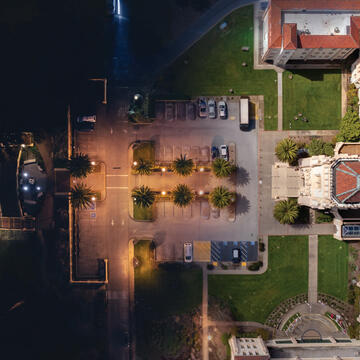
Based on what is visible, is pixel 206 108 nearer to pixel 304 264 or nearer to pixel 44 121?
pixel 44 121

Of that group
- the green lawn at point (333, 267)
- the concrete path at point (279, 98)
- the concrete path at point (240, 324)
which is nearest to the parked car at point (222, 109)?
the concrete path at point (279, 98)

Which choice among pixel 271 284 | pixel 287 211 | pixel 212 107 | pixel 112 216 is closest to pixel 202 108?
pixel 212 107

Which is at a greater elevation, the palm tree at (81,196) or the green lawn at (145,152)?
the green lawn at (145,152)

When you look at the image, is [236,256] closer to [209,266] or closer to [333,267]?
[209,266]

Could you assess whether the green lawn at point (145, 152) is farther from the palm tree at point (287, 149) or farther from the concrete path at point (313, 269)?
the concrete path at point (313, 269)

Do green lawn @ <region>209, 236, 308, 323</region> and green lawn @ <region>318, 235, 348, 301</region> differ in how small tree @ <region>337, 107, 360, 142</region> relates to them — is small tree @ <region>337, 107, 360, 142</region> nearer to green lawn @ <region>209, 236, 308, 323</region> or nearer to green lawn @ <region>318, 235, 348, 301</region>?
green lawn @ <region>318, 235, 348, 301</region>

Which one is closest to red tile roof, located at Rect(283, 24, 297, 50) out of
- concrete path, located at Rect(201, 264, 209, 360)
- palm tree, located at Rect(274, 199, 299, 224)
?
palm tree, located at Rect(274, 199, 299, 224)

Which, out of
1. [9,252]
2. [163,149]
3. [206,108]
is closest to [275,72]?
[206,108]
